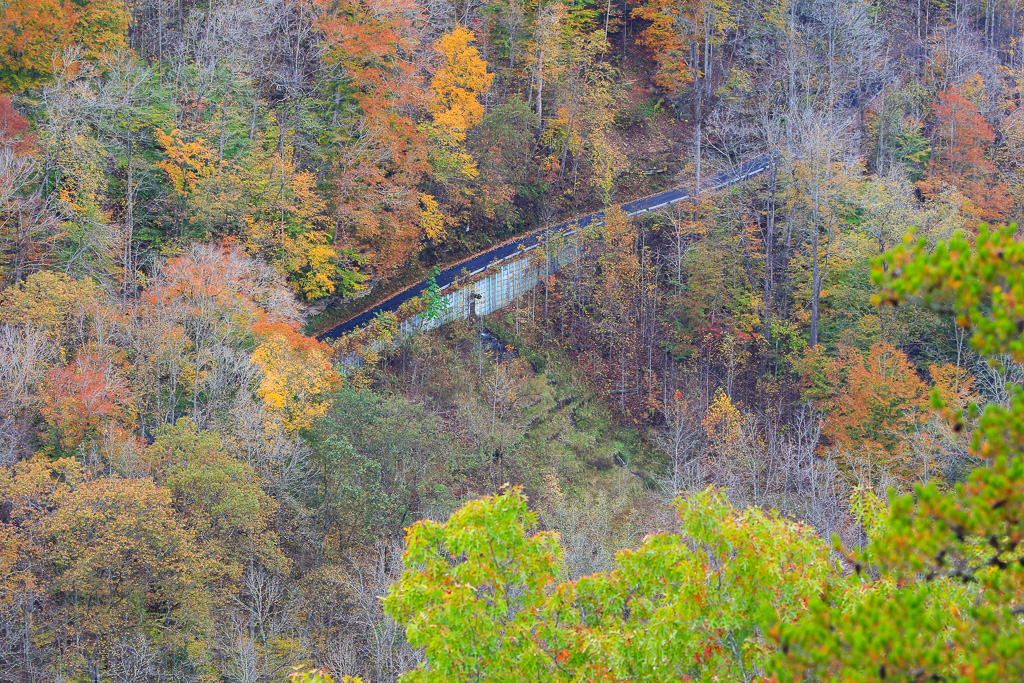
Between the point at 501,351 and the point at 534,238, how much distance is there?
304 inches

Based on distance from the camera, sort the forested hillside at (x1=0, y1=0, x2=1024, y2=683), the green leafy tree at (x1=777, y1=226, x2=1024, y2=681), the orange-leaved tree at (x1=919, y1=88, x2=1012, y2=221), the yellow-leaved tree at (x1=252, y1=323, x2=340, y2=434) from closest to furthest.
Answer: the green leafy tree at (x1=777, y1=226, x2=1024, y2=681)
the forested hillside at (x1=0, y1=0, x2=1024, y2=683)
the yellow-leaved tree at (x1=252, y1=323, x2=340, y2=434)
the orange-leaved tree at (x1=919, y1=88, x2=1012, y2=221)

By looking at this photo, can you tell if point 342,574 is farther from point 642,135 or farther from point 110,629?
point 642,135

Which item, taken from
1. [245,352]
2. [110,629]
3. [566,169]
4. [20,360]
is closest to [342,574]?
[110,629]

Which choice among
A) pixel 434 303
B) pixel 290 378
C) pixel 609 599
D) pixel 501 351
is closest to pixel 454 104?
pixel 434 303

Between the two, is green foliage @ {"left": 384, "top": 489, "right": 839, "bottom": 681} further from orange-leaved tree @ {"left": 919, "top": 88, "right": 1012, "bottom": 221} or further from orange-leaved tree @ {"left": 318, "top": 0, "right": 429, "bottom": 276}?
orange-leaved tree @ {"left": 919, "top": 88, "right": 1012, "bottom": 221}

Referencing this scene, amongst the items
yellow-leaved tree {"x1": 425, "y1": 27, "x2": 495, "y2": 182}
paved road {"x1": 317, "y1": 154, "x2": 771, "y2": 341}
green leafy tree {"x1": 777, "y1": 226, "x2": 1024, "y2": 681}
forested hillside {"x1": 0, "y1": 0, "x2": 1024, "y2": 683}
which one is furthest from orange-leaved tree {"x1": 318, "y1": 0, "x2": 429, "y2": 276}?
green leafy tree {"x1": 777, "y1": 226, "x2": 1024, "y2": 681}

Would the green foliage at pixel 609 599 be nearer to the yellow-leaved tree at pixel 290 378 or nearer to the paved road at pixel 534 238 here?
the yellow-leaved tree at pixel 290 378

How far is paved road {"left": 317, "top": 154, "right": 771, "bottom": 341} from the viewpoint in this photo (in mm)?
33156

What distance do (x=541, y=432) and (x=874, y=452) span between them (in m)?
11.5

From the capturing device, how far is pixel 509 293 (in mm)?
35469

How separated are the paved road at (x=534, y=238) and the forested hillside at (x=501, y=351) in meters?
1.08

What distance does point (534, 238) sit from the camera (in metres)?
38.7

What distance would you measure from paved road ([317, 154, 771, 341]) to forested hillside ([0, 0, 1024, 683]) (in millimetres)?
1079

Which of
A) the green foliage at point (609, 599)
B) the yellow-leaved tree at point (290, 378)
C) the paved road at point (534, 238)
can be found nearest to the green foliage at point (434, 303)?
the paved road at point (534, 238)
